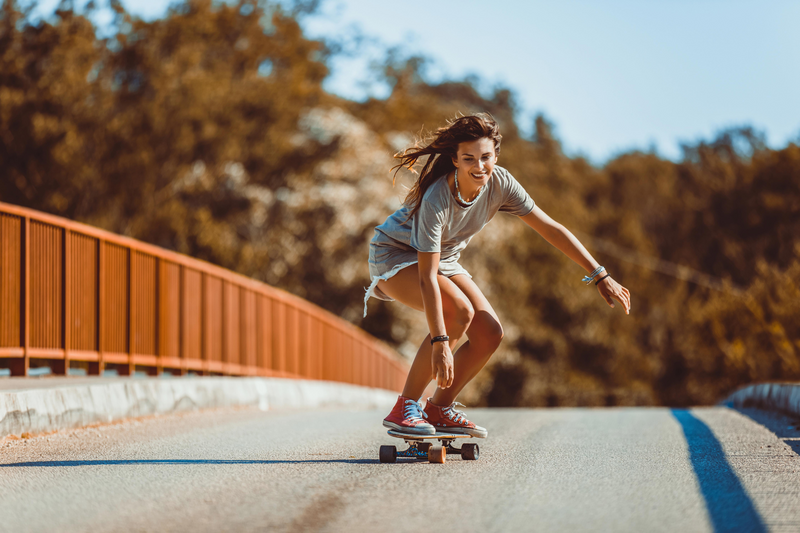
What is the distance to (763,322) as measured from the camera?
13.1 metres

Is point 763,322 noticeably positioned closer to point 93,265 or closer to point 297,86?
point 93,265

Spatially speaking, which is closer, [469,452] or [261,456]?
[469,452]

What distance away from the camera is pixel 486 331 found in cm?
508

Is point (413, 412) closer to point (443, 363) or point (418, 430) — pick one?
point (418, 430)

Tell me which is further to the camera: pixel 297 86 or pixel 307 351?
pixel 297 86

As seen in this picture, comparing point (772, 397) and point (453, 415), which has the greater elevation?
point (453, 415)

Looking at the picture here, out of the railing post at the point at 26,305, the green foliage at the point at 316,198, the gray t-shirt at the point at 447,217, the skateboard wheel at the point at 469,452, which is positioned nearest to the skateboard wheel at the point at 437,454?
the skateboard wheel at the point at 469,452

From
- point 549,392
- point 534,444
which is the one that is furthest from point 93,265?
point 549,392

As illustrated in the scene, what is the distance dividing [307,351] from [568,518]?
1352 cm

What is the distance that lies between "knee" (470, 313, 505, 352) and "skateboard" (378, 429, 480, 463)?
519mm

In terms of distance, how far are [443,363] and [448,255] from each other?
75 centimetres

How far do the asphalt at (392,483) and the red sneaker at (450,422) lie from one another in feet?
0.54

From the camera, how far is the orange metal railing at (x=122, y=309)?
7.94 metres

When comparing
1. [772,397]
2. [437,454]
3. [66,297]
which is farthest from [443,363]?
[772,397]
